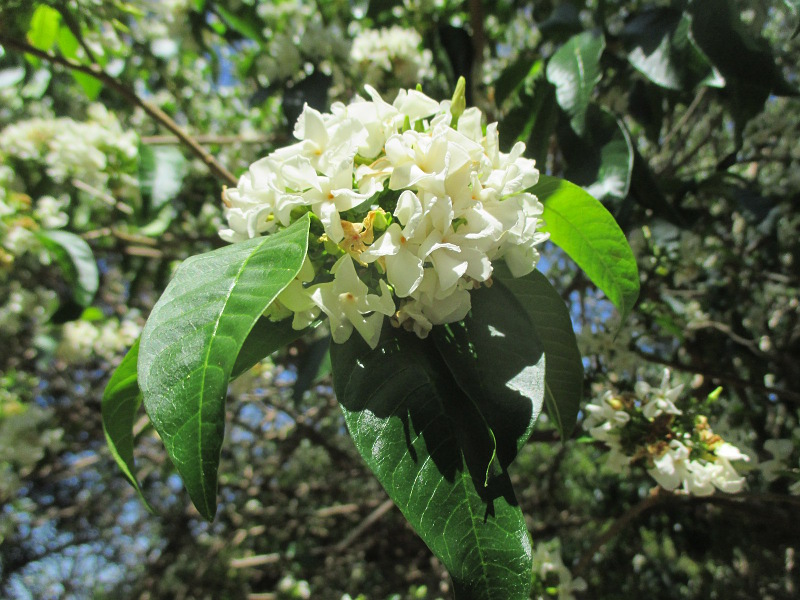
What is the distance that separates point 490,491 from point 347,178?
0.40 meters

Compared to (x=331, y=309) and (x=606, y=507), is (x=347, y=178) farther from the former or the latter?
(x=606, y=507)

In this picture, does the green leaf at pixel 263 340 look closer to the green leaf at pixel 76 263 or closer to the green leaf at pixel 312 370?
the green leaf at pixel 312 370

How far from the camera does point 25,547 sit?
174 inches

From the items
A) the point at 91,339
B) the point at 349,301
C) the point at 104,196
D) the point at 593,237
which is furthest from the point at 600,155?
the point at 91,339

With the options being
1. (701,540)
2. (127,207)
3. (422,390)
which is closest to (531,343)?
(422,390)

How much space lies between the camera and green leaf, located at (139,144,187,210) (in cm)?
170

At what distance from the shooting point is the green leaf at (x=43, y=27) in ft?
5.91

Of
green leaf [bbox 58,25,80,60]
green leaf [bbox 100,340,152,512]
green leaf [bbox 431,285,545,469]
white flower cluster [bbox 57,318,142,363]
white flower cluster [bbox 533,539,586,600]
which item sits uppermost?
green leaf [bbox 58,25,80,60]

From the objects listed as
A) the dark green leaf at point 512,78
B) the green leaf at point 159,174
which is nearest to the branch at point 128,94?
the green leaf at point 159,174

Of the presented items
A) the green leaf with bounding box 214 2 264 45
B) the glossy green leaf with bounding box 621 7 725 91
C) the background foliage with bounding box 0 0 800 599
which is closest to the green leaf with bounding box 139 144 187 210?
the background foliage with bounding box 0 0 800 599

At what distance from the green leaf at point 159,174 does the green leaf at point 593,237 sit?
126 cm

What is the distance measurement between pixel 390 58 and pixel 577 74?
37.4 inches

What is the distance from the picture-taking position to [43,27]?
5.97 feet

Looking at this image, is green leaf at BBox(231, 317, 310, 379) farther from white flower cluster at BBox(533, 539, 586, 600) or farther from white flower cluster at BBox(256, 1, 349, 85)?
white flower cluster at BBox(256, 1, 349, 85)
